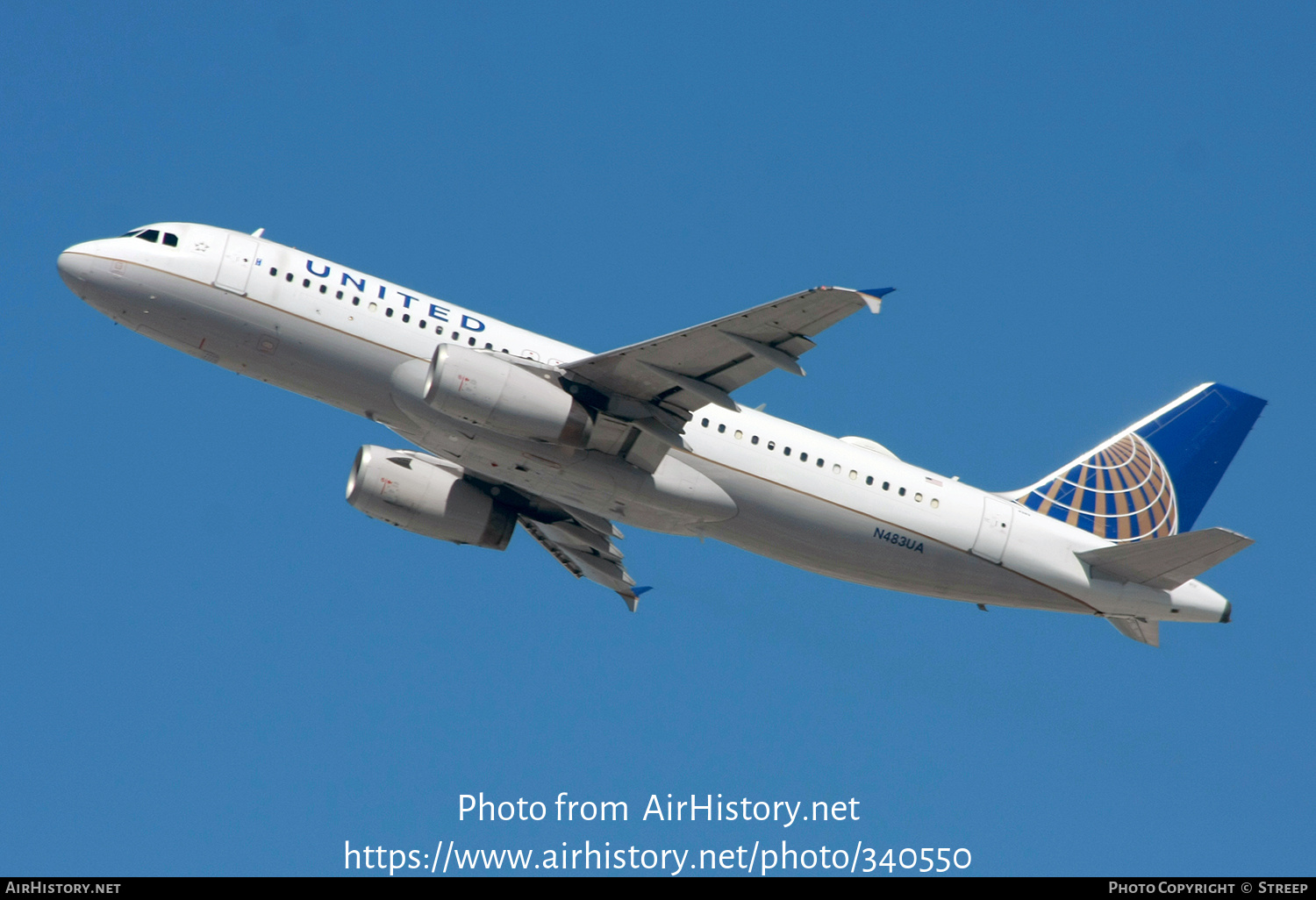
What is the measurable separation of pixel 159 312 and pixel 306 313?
3442mm

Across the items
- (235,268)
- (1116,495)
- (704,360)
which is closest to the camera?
(704,360)

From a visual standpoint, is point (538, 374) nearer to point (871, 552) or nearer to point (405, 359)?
point (405, 359)

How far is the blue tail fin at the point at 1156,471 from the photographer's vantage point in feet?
115

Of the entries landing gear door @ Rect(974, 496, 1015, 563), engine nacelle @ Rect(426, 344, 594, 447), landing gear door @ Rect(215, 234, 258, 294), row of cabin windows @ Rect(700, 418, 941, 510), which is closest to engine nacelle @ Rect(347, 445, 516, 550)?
engine nacelle @ Rect(426, 344, 594, 447)

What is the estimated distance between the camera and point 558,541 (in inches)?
1447

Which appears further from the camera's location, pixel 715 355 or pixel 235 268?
pixel 235 268

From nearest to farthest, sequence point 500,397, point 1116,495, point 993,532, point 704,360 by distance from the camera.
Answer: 1. point 704,360
2. point 500,397
3. point 993,532
4. point 1116,495

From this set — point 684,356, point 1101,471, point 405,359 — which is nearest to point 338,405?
point 405,359

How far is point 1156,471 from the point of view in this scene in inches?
1437

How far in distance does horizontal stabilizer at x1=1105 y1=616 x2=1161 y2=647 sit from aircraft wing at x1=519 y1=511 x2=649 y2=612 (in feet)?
42.0

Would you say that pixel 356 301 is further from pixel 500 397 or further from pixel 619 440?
pixel 619 440

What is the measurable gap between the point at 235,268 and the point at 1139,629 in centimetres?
2434

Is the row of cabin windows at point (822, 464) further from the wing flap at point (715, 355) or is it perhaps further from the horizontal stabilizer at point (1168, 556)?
the horizontal stabilizer at point (1168, 556)

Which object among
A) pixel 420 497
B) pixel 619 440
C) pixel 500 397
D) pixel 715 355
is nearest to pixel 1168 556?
pixel 715 355
